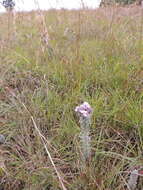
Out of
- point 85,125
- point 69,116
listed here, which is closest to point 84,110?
point 85,125

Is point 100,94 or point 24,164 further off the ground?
point 100,94

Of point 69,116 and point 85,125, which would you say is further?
point 69,116

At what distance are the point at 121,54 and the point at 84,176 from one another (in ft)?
3.20

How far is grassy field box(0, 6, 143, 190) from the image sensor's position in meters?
0.93

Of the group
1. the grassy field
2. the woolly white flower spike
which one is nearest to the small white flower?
the woolly white flower spike

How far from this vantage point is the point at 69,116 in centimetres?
116

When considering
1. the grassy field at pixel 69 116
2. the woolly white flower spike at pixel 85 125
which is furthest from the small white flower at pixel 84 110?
the grassy field at pixel 69 116

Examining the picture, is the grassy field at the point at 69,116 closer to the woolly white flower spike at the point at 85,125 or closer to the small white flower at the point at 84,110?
the woolly white flower spike at the point at 85,125

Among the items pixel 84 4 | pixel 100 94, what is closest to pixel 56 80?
pixel 100 94

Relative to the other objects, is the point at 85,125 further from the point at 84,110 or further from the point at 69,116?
the point at 69,116

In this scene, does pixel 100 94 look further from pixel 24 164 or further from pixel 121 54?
pixel 24 164

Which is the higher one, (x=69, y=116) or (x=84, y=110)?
(x=84, y=110)

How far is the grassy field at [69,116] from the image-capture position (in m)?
0.93

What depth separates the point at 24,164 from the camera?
3.19ft
